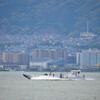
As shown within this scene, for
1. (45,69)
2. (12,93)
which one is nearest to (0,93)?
(12,93)

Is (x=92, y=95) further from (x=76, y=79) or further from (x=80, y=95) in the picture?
(x=76, y=79)

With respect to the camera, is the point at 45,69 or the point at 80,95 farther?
the point at 45,69

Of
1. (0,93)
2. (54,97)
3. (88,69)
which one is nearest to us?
(54,97)

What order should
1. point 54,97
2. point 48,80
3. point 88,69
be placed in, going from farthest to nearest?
point 88,69 < point 48,80 < point 54,97

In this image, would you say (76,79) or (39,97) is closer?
(39,97)

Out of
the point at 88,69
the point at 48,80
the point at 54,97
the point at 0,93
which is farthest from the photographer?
the point at 88,69

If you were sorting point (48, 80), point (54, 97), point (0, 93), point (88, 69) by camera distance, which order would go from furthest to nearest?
point (88, 69)
point (48, 80)
point (0, 93)
point (54, 97)

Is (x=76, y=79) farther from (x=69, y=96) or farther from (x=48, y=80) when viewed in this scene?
(x=69, y=96)

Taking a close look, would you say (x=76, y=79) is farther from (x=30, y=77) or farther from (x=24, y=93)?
(x=24, y=93)

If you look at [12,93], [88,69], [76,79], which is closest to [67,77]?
[76,79]
